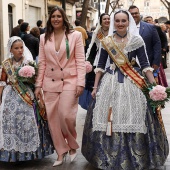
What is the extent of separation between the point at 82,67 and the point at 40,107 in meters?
0.67

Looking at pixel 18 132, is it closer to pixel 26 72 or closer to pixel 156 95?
pixel 26 72

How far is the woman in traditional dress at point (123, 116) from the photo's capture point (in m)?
4.62

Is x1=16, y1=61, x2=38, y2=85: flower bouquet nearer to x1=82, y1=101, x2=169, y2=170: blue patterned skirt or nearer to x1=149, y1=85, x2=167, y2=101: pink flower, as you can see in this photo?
x1=82, y1=101, x2=169, y2=170: blue patterned skirt

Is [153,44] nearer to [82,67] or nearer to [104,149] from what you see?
[82,67]

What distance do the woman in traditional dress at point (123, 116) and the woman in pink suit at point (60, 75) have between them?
0.24 meters

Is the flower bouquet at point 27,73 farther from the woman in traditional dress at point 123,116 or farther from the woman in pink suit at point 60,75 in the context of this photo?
the woman in traditional dress at point 123,116

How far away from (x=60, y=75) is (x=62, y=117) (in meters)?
0.47

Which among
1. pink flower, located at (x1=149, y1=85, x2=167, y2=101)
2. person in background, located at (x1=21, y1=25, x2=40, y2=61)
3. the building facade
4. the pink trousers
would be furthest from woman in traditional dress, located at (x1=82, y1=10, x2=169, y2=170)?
the building facade

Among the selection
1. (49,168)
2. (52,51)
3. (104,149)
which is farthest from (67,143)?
(52,51)

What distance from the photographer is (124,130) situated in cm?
461

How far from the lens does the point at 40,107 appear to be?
515 cm

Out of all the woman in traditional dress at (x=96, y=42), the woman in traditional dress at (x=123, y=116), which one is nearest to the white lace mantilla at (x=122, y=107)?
the woman in traditional dress at (x=123, y=116)

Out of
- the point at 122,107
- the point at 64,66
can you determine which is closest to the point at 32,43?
the point at 64,66

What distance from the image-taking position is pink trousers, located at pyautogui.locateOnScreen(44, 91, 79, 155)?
4977 millimetres
